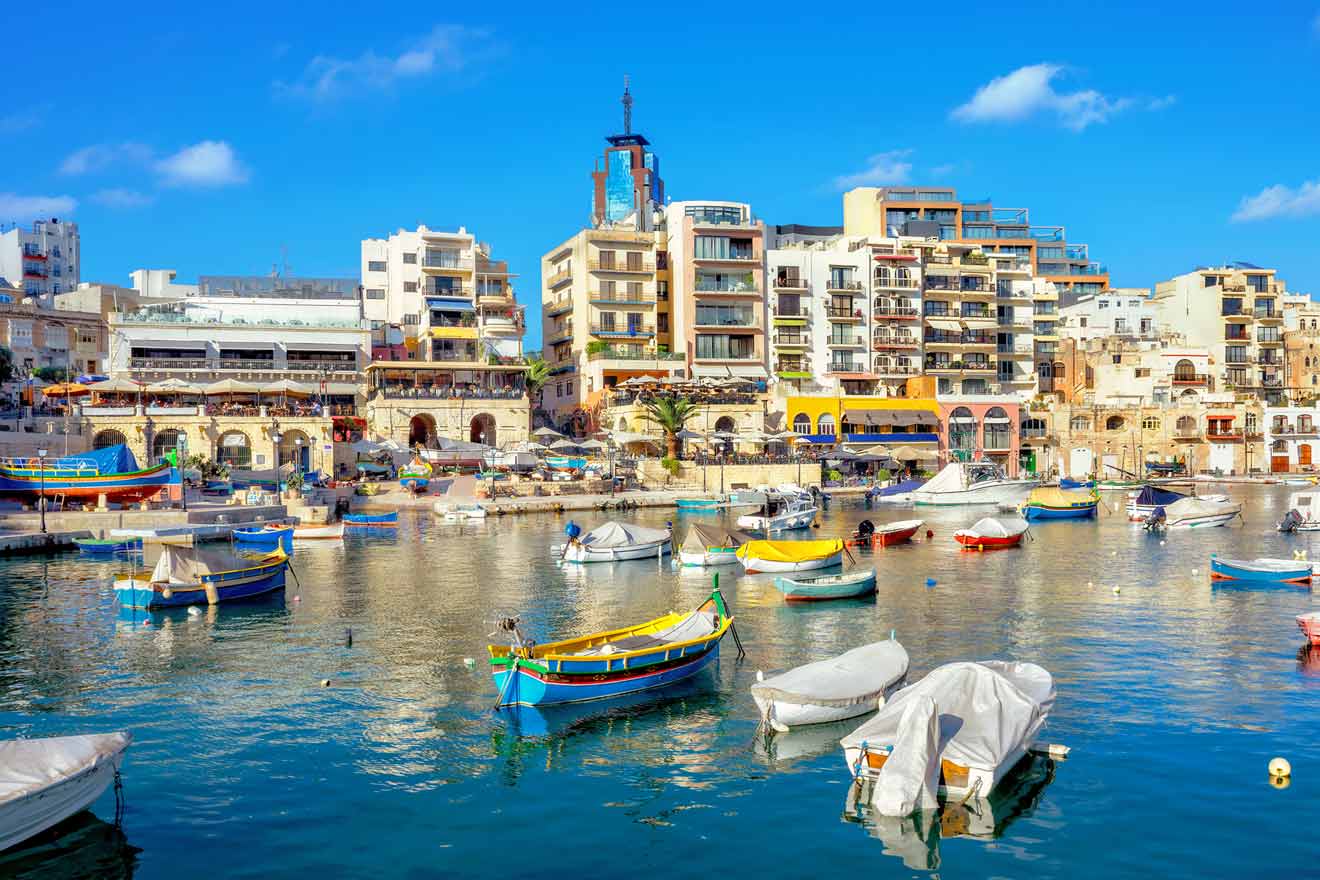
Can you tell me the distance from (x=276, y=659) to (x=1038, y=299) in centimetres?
9572

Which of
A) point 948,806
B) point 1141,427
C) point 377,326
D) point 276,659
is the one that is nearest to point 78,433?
point 377,326

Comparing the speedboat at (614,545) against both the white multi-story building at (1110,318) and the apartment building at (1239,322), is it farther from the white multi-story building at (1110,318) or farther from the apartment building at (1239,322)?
the apartment building at (1239,322)

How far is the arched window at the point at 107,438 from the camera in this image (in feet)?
211

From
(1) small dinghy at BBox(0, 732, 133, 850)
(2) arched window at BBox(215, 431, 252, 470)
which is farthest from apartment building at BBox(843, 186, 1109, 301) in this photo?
(1) small dinghy at BBox(0, 732, 133, 850)

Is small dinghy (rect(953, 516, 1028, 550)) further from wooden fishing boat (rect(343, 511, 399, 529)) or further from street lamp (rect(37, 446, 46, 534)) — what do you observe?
street lamp (rect(37, 446, 46, 534))

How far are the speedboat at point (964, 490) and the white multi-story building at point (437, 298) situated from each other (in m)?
34.7

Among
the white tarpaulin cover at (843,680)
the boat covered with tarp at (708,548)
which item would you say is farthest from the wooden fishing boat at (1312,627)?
the boat covered with tarp at (708,548)

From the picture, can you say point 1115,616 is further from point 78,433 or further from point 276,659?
point 78,433

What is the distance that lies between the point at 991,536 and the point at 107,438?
5149 centimetres

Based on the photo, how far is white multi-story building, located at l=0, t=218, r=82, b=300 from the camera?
12431cm

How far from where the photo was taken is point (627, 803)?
16.7 meters

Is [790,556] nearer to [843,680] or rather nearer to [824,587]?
[824,587]

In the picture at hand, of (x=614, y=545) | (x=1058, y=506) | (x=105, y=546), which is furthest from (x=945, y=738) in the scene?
(x=1058, y=506)

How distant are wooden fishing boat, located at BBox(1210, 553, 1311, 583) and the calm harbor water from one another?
0.82m
